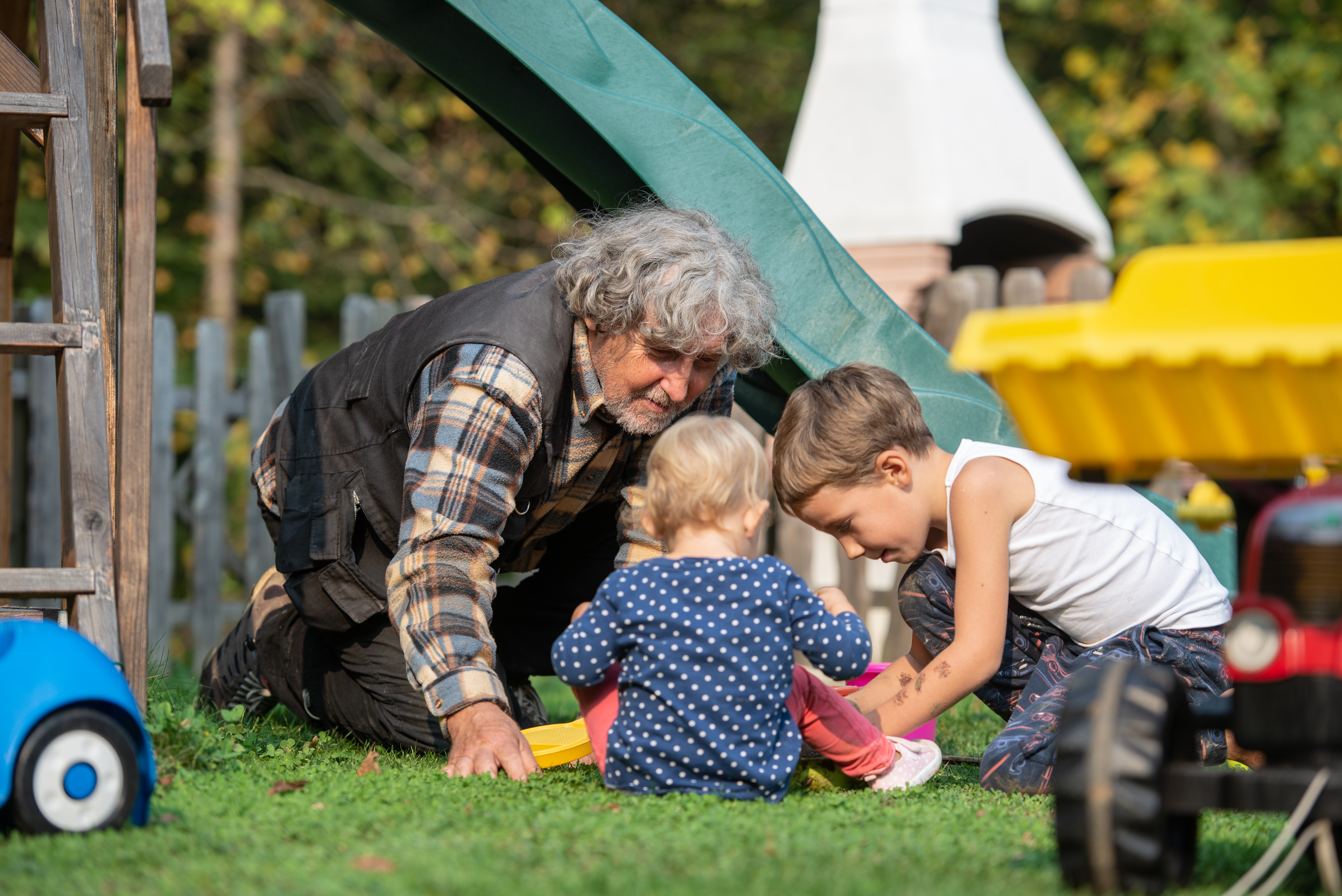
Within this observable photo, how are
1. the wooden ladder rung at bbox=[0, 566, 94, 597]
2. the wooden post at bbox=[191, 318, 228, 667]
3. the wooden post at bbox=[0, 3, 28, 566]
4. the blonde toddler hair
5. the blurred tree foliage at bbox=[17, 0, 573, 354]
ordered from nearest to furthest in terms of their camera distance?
the wooden ladder rung at bbox=[0, 566, 94, 597]
the blonde toddler hair
the wooden post at bbox=[0, 3, 28, 566]
the wooden post at bbox=[191, 318, 228, 667]
the blurred tree foliage at bbox=[17, 0, 573, 354]

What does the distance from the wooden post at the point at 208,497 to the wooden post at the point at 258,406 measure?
0.14 metres

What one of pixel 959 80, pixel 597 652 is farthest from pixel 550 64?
pixel 959 80

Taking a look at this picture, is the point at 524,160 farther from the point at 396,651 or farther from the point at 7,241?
the point at 396,651

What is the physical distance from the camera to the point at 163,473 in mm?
6387

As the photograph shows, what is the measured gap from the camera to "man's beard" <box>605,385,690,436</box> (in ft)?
9.63

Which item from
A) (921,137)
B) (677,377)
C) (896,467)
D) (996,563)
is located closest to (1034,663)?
(996,563)

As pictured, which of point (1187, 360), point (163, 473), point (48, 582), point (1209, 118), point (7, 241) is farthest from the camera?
point (1209, 118)

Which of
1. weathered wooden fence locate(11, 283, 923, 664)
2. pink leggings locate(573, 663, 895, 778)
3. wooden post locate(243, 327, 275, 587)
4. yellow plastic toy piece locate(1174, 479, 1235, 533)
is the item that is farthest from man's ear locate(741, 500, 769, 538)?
wooden post locate(243, 327, 275, 587)

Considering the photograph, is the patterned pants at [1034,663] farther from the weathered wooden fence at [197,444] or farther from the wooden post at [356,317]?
the wooden post at [356,317]

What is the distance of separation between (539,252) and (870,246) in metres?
6.16

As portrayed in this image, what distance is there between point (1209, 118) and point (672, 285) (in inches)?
397

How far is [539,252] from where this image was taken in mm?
12812

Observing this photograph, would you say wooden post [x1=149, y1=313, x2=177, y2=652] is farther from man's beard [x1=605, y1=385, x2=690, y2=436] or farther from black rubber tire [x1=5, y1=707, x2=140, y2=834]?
black rubber tire [x1=5, y1=707, x2=140, y2=834]

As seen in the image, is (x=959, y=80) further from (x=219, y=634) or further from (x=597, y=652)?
(x=597, y=652)
